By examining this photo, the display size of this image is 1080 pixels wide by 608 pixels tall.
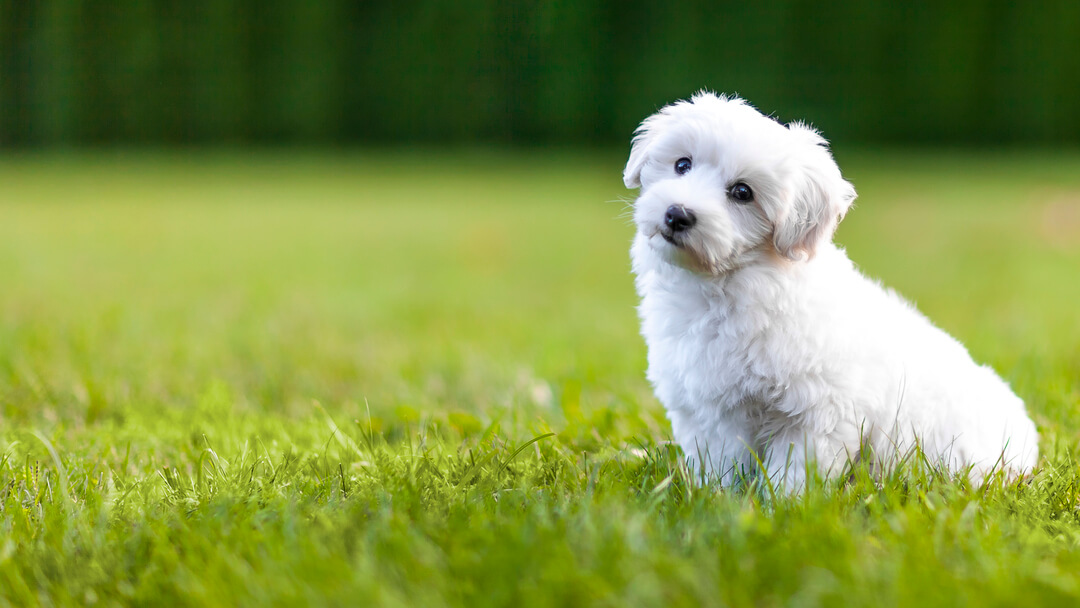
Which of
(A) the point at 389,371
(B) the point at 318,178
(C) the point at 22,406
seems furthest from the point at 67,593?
(B) the point at 318,178

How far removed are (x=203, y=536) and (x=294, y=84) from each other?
64.0 ft

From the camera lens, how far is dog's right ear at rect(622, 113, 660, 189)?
2.55 metres

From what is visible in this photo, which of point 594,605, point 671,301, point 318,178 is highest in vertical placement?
point 671,301

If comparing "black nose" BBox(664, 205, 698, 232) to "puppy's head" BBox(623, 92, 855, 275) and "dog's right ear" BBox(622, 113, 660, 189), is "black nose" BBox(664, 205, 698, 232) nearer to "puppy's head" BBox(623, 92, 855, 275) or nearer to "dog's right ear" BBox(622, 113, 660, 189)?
"puppy's head" BBox(623, 92, 855, 275)

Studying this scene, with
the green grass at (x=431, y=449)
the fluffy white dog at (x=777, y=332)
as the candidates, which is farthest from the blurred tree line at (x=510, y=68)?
the fluffy white dog at (x=777, y=332)

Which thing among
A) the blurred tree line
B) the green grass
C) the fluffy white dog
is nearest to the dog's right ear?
the fluffy white dog

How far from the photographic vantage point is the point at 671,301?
7.91 feet

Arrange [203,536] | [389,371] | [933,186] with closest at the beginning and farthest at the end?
[203,536] → [389,371] → [933,186]

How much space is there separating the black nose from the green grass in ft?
2.06

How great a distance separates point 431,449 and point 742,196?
106 centimetres

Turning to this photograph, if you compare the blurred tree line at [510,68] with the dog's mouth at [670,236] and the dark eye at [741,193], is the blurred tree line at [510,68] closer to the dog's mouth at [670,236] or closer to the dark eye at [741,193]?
the dark eye at [741,193]

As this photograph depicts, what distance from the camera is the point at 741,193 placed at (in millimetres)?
2328

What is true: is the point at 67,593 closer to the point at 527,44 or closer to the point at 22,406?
the point at 22,406

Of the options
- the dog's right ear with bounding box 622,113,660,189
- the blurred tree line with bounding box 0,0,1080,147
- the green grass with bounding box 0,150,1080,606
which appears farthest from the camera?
the blurred tree line with bounding box 0,0,1080,147
